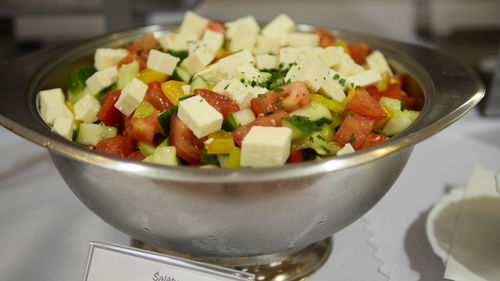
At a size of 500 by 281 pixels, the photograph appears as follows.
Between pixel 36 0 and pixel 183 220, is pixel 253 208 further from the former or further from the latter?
pixel 36 0

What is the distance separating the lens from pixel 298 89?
3.17 feet

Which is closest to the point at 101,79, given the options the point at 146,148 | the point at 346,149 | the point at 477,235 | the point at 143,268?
the point at 146,148

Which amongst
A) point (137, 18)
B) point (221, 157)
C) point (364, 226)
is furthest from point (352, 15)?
point (221, 157)

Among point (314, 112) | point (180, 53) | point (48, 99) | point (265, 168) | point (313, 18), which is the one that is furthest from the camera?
point (313, 18)

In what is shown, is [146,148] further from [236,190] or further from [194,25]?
[194,25]

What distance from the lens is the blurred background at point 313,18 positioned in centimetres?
204

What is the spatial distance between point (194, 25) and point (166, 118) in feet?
1.47

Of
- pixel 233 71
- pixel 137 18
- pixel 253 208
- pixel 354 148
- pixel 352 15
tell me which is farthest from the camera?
pixel 352 15

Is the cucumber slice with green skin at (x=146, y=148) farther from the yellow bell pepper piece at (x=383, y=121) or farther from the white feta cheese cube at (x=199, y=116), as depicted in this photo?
the yellow bell pepper piece at (x=383, y=121)

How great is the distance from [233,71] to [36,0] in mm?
1539

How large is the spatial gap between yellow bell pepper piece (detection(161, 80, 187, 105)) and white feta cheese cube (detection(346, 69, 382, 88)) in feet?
1.16

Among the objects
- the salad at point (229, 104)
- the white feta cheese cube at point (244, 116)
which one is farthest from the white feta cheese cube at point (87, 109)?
the white feta cheese cube at point (244, 116)

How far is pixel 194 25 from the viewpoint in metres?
1.31

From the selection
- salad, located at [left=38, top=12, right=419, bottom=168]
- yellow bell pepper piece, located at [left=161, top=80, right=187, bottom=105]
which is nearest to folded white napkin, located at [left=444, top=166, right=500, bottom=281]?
salad, located at [left=38, top=12, right=419, bottom=168]
